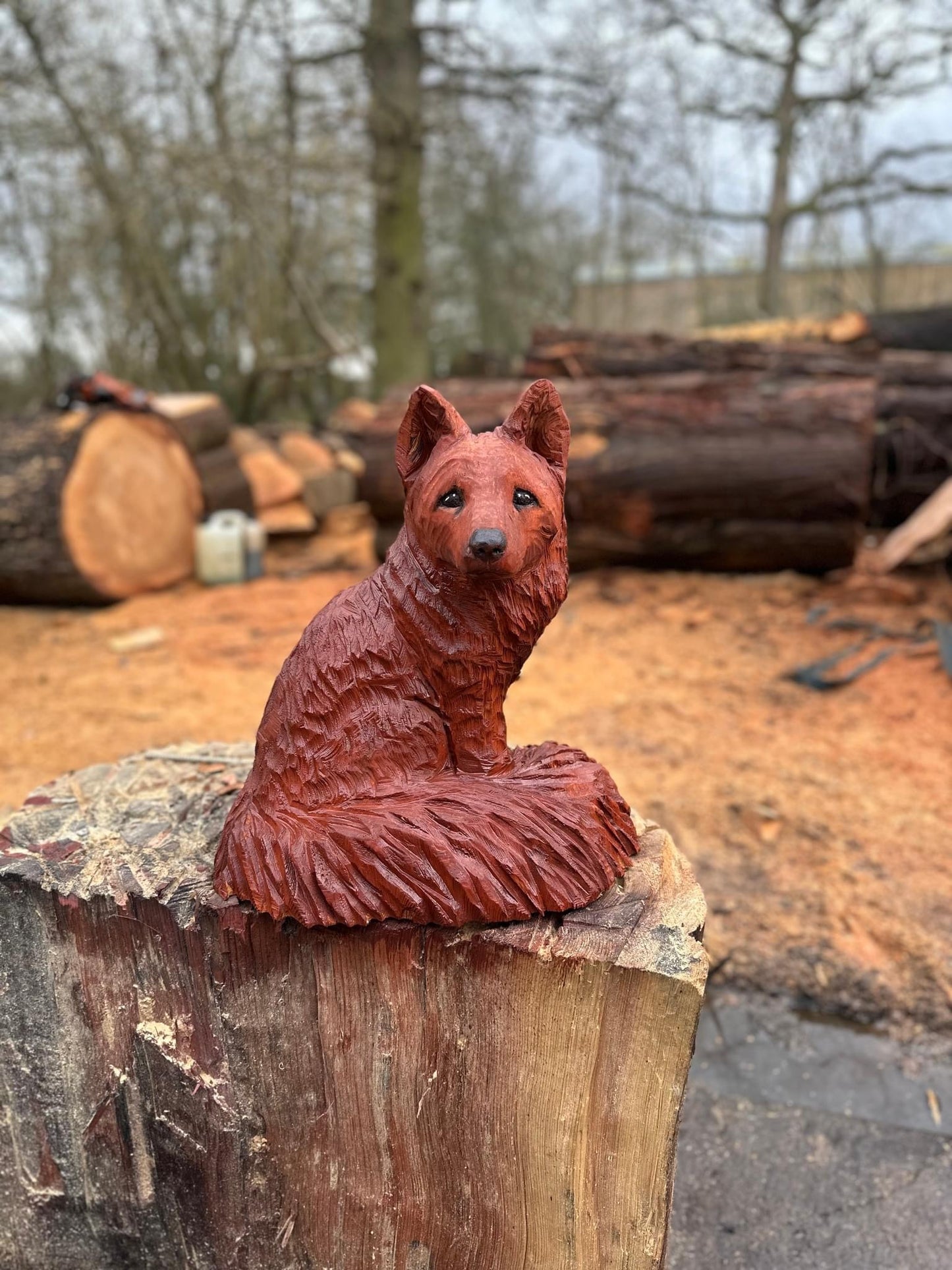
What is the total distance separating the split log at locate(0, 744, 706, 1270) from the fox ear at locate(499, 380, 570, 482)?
82cm

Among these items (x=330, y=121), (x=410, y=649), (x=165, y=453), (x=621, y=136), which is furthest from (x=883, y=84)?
(x=410, y=649)

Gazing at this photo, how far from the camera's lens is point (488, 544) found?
4.82 ft

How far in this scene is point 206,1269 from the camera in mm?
1862

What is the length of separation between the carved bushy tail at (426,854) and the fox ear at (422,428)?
586 millimetres

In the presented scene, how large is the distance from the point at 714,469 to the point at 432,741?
467 centimetres

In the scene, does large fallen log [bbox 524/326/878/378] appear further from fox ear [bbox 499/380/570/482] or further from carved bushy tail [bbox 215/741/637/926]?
carved bushy tail [bbox 215/741/637/926]

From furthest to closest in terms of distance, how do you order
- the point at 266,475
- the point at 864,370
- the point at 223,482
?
1. the point at 266,475
2. the point at 223,482
3. the point at 864,370

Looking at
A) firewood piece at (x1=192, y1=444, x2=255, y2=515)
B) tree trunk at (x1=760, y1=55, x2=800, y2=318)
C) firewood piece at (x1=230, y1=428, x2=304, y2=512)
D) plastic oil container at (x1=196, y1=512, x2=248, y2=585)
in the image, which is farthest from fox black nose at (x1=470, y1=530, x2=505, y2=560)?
tree trunk at (x1=760, y1=55, x2=800, y2=318)

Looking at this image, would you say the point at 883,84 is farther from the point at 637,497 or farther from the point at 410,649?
the point at 410,649

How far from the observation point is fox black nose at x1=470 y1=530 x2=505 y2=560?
1470 mm

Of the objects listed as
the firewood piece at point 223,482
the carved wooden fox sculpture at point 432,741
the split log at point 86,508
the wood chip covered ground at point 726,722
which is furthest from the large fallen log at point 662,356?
the carved wooden fox sculpture at point 432,741

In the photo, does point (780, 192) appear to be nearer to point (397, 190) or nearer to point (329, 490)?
point (397, 190)

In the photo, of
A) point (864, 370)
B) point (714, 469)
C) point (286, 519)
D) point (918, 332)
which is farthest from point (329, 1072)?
point (918, 332)

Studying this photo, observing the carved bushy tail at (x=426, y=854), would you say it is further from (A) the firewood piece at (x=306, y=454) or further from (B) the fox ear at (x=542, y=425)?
(A) the firewood piece at (x=306, y=454)
